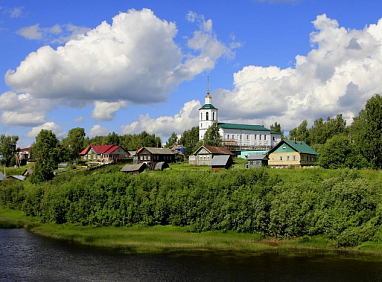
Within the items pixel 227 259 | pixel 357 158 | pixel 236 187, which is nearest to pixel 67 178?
pixel 236 187

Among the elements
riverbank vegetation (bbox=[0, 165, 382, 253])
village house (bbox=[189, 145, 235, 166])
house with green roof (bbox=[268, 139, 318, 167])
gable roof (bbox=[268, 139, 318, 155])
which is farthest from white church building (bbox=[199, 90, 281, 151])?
riverbank vegetation (bbox=[0, 165, 382, 253])

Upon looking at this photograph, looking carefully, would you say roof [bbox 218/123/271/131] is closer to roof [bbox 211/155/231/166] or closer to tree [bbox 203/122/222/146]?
tree [bbox 203/122/222/146]

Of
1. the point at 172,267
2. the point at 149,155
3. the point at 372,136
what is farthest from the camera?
the point at 149,155

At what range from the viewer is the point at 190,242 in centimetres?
4653

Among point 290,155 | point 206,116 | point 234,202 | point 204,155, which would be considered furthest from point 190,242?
point 206,116

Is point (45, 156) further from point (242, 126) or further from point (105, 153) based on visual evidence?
point (242, 126)

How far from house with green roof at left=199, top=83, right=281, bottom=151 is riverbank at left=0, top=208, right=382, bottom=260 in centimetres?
7206

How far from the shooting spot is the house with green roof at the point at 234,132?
12509 centimetres

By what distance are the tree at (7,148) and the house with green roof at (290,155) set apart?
297 feet

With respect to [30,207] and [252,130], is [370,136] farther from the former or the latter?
[252,130]

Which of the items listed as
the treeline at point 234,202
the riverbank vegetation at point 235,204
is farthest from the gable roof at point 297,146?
the riverbank vegetation at point 235,204

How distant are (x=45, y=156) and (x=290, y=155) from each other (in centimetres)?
4873

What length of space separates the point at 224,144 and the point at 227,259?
3211 inches

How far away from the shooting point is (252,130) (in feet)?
433
